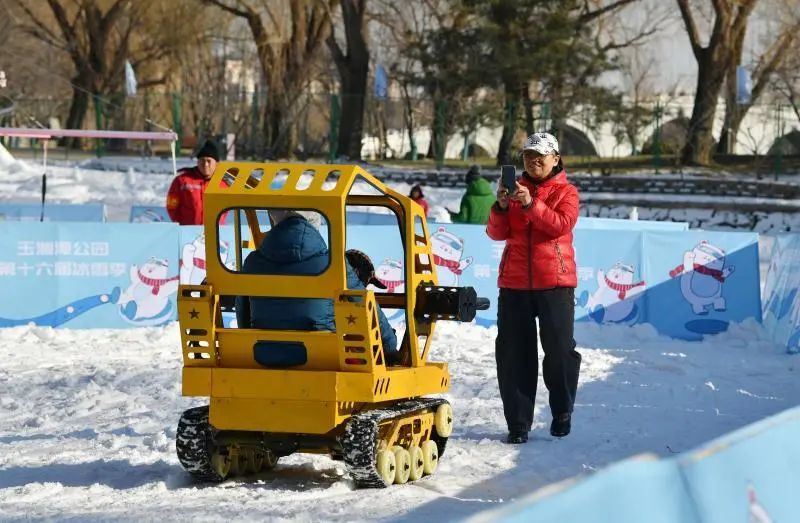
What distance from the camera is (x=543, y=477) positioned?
7340 mm

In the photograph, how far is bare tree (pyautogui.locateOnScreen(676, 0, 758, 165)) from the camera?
40.8 m

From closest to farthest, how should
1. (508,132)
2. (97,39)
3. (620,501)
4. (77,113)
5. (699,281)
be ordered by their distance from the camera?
(620,501) < (699,281) < (508,132) < (77,113) < (97,39)

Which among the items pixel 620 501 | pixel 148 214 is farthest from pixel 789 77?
pixel 620 501

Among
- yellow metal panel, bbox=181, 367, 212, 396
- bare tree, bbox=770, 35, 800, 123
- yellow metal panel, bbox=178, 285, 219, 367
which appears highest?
bare tree, bbox=770, 35, 800, 123

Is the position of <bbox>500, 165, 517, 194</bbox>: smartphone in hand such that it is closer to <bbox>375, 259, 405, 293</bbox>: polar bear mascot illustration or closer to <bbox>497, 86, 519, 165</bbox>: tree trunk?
<bbox>375, 259, 405, 293</bbox>: polar bear mascot illustration

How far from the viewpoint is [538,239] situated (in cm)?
833

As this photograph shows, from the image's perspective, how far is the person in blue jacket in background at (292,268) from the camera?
269 inches

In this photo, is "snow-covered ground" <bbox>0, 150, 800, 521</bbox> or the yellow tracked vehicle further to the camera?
the yellow tracked vehicle

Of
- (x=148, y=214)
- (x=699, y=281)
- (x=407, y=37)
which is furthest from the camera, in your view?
(x=407, y=37)

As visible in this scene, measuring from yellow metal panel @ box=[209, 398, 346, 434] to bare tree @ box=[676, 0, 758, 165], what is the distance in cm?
3511

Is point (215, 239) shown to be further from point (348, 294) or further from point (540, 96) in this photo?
point (540, 96)

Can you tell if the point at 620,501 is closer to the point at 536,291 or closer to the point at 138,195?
the point at 536,291

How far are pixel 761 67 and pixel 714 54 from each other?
251 inches

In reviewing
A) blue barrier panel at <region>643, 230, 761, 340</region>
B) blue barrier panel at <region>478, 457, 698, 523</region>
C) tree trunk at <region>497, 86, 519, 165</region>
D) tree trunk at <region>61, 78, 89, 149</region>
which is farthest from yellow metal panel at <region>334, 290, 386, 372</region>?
tree trunk at <region>61, 78, 89, 149</region>
